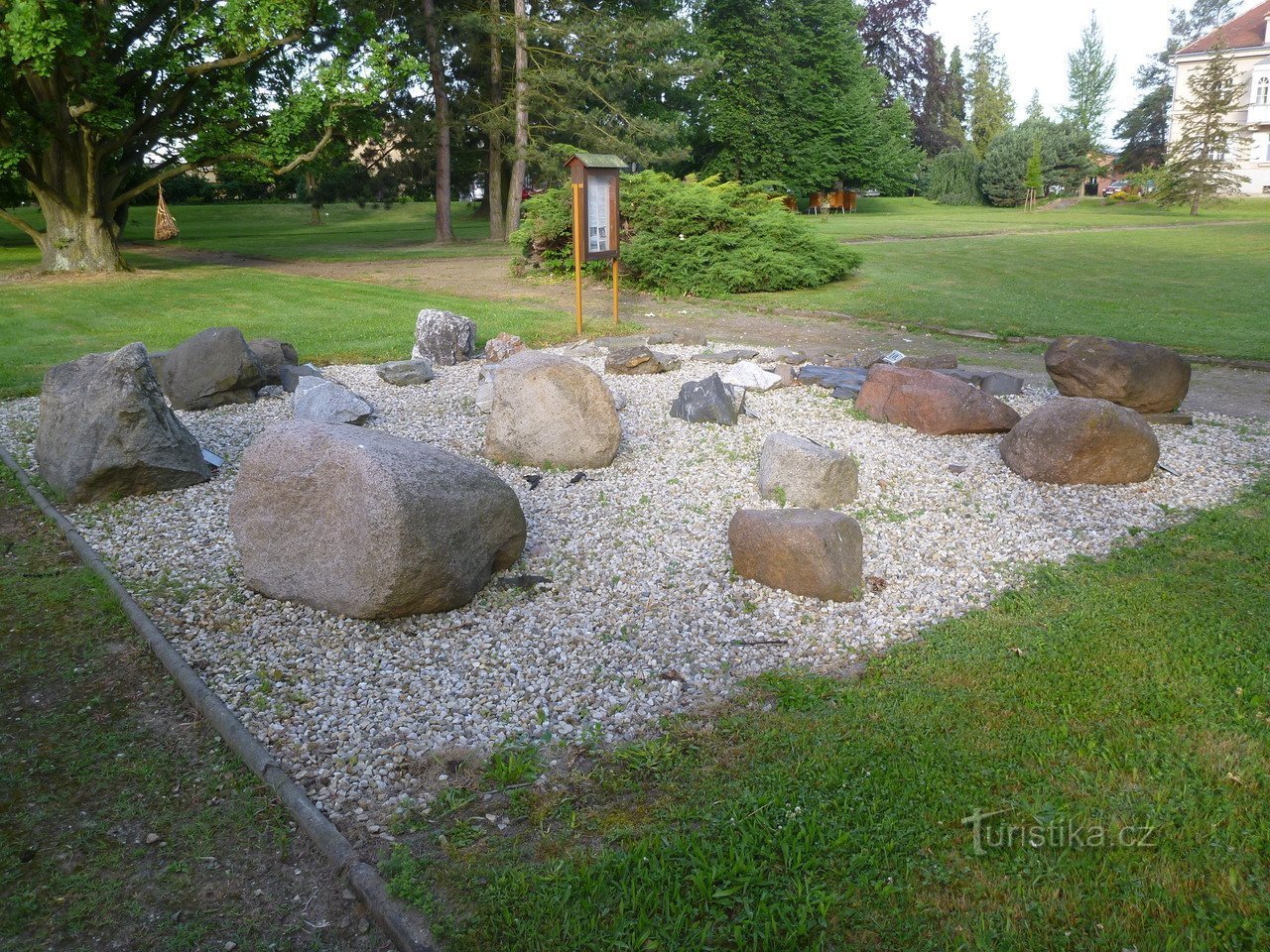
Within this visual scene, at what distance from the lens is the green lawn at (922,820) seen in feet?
10.4

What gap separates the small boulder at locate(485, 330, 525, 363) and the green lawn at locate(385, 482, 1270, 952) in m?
8.32

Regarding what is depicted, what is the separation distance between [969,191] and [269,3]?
140ft

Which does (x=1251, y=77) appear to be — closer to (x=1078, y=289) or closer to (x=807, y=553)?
(x=1078, y=289)

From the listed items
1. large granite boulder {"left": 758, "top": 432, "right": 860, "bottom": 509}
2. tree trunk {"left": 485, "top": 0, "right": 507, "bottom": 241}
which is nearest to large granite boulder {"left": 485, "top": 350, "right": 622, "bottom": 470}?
large granite boulder {"left": 758, "top": 432, "right": 860, "bottom": 509}

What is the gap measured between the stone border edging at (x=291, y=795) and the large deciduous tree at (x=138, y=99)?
1712 centimetres

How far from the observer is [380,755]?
167 inches

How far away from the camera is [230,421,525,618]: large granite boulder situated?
5.21 metres

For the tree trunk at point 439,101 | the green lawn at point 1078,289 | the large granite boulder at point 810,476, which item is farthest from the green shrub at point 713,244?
the tree trunk at point 439,101

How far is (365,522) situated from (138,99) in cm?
2255

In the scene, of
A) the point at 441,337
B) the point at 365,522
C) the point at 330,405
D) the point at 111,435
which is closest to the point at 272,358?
the point at 441,337

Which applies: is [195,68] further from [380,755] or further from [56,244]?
[380,755]

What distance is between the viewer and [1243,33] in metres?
56.3

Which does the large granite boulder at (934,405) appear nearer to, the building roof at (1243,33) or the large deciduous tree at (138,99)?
the large deciduous tree at (138,99)

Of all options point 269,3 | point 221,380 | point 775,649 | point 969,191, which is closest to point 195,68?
point 269,3
